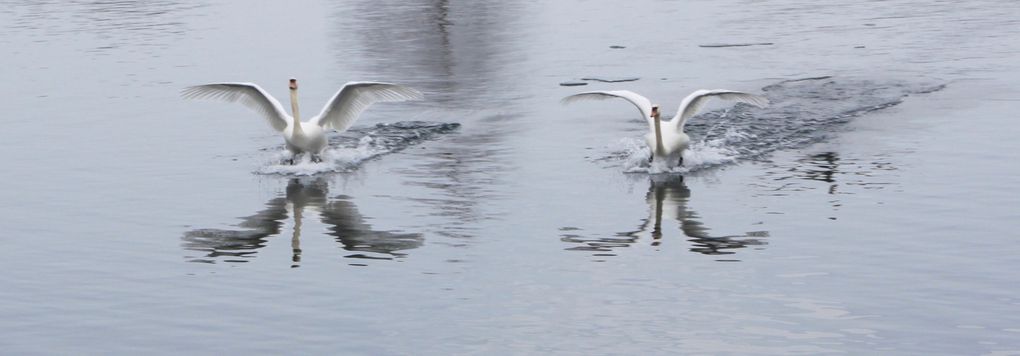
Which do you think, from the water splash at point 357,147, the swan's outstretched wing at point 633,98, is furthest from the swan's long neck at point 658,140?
the water splash at point 357,147

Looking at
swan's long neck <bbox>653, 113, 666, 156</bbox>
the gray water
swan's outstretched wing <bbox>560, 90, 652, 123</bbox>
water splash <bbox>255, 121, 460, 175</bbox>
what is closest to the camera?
the gray water

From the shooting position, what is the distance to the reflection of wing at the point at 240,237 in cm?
1814

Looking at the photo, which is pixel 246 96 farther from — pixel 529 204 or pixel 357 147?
pixel 529 204

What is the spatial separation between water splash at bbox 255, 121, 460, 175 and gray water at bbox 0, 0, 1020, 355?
0.08m

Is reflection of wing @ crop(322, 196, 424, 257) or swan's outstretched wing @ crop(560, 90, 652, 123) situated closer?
reflection of wing @ crop(322, 196, 424, 257)

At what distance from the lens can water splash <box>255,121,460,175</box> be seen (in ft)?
76.4

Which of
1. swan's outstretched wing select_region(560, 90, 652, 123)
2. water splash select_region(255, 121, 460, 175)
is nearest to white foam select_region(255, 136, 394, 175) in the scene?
water splash select_region(255, 121, 460, 175)

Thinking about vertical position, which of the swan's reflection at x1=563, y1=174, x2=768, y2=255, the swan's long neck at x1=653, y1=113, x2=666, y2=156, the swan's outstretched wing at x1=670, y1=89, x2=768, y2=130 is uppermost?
the swan's outstretched wing at x1=670, y1=89, x2=768, y2=130

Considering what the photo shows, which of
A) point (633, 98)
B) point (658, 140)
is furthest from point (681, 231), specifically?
point (633, 98)

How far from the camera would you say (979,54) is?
31828 mm

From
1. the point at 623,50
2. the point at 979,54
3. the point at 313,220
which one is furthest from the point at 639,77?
the point at 313,220

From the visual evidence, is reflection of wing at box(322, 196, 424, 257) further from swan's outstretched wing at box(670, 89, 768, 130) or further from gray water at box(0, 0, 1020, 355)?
swan's outstretched wing at box(670, 89, 768, 130)

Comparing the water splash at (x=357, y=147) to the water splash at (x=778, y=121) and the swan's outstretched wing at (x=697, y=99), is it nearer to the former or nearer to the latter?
the water splash at (x=778, y=121)

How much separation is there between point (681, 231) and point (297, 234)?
13.7 feet
